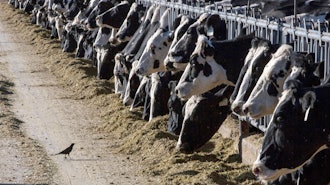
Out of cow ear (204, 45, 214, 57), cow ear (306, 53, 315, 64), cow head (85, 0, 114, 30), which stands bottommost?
cow head (85, 0, 114, 30)

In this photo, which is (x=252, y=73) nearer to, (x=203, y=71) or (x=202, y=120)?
(x=203, y=71)

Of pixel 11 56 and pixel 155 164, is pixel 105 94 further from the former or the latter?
pixel 11 56

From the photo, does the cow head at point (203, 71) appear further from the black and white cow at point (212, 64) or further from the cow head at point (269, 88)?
the cow head at point (269, 88)

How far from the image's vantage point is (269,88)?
9172mm

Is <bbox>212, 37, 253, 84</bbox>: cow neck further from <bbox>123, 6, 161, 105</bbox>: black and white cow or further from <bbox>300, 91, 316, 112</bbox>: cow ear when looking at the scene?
<bbox>123, 6, 161, 105</bbox>: black and white cow

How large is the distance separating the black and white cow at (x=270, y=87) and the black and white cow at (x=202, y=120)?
266 centimetres

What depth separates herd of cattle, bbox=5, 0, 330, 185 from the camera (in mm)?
7891

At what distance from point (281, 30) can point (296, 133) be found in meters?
3.37

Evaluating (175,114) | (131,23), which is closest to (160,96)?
(175,114)

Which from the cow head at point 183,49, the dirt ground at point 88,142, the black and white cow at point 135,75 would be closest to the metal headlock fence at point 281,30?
the cow head at point 183,49

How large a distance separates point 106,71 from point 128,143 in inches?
274

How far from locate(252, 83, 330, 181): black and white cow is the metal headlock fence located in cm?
185

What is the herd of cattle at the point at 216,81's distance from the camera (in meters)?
7.89

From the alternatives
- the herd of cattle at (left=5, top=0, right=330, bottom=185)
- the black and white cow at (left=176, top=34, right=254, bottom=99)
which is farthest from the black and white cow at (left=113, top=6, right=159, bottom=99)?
the black and white cow at (left=176, top=34, right=254, bottom=99)
